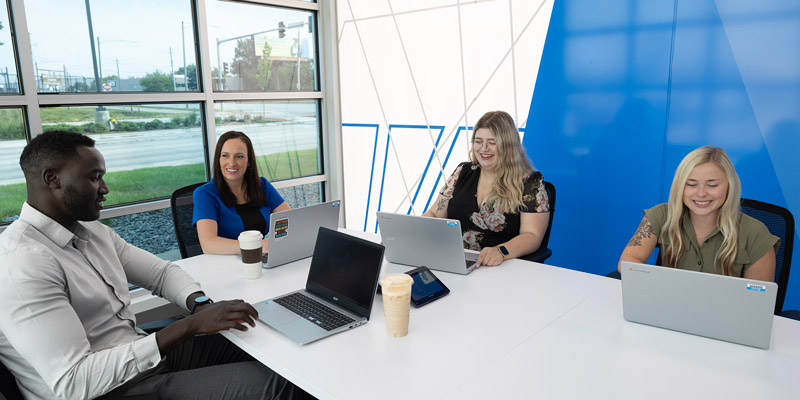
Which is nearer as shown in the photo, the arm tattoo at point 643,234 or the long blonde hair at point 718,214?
the long blonde hair at point 718,214

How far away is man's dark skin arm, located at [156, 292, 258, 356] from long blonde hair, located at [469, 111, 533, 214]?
4.49 ft

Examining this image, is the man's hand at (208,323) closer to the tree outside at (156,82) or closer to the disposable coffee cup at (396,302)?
the disposable coffee cup at (396,302)

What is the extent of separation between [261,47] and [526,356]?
3.58 metres

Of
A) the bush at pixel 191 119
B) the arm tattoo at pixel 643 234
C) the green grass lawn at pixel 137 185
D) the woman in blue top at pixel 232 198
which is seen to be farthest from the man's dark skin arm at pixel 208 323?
the bush at pixel 191 119

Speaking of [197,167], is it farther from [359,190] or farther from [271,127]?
[359,190]

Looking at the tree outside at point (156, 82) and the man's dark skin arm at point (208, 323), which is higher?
the tree outside at point (156, 82)

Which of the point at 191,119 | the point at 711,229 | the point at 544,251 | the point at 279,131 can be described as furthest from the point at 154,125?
the point at 711,229

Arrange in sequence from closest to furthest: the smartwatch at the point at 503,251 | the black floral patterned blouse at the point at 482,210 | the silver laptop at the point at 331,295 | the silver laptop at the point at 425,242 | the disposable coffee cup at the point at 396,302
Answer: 1. the disposable coffee cup at the point at 396,302
2. the silver laptop at the point at 331,295
3. the silver laptop at the point at 425,242
4. the smartwatch at the point at 503,251
5. the black floral patterned blouse at the point at 482,210

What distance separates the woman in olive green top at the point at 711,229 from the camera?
1.84m

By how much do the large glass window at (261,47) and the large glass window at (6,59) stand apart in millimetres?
1242

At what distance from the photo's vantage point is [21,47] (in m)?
2.87

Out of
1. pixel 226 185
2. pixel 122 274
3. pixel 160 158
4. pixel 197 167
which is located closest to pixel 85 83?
pixel 160 158

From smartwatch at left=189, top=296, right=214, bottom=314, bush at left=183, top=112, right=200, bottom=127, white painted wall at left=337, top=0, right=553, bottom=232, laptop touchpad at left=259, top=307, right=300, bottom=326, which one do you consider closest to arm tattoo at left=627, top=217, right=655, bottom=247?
laptop touchpad at left=259, top=307, right=300, bottom=326

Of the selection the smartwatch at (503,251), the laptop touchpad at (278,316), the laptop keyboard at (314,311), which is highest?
the smartwatch at (503,251)
